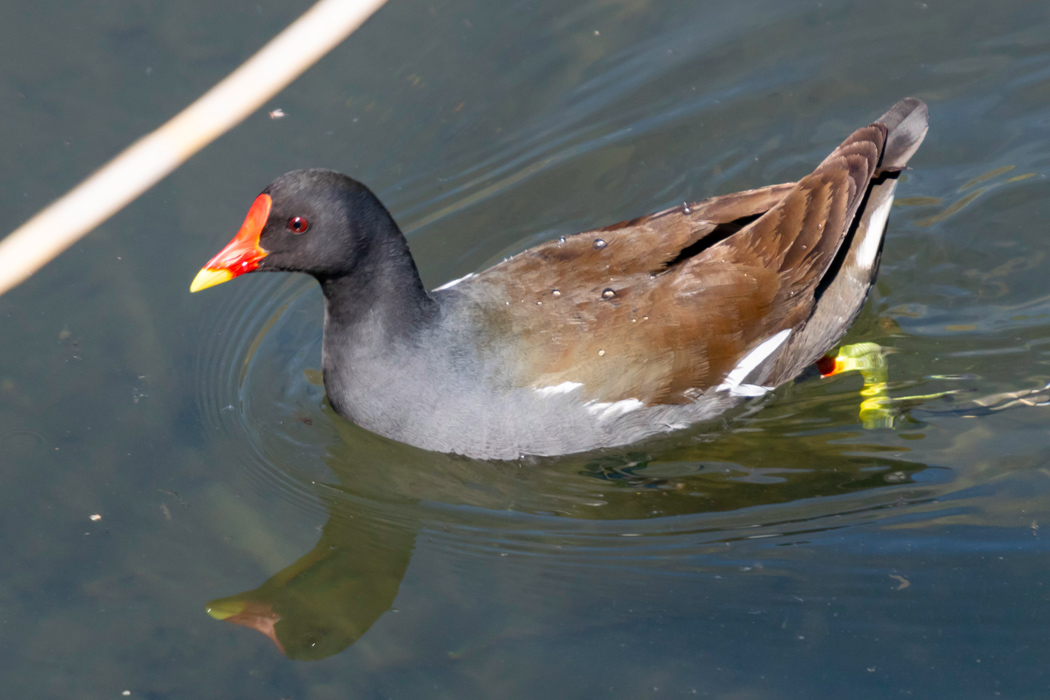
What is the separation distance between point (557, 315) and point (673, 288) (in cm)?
45

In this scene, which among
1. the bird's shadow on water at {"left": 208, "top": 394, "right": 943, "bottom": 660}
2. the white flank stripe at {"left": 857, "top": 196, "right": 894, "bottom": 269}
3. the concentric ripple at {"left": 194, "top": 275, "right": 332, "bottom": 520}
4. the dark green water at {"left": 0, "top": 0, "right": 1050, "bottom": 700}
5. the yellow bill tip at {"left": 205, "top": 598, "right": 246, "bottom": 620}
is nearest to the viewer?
the dark green water at {"left": 0, "top": 0, "right": 1050, "bottom": 700}

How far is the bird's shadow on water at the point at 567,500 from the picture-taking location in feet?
12.1

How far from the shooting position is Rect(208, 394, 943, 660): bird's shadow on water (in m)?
3.70

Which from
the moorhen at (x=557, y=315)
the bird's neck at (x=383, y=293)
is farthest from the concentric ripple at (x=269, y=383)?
the bird's neck at (x=383, y=293)

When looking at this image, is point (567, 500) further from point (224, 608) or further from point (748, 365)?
point (224, 608)

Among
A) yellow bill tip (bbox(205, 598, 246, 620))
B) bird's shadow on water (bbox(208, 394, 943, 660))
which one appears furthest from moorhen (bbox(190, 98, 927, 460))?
yellow bill tip (bbox(205, 598, 246, 620))

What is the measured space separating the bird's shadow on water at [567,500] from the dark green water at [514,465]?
0.01m

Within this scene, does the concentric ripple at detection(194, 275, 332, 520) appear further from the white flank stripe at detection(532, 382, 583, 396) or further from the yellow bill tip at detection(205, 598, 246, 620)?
the white flank stripe at detection(532, 382, 583, 396)

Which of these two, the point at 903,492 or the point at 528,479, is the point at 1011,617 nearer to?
the point at 903,492

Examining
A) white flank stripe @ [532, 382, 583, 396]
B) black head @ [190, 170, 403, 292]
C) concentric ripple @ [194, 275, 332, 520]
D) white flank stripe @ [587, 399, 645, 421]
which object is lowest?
white flank stripe @ [587, 399, 645, 421]

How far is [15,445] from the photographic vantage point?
161 inches

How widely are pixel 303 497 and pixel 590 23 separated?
3266 mm

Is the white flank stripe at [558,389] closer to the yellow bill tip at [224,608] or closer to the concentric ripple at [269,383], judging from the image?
the concentric ripple at [269,383]

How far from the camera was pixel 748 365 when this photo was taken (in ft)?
13.3
